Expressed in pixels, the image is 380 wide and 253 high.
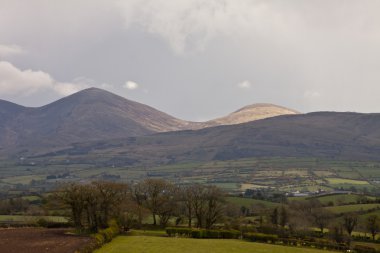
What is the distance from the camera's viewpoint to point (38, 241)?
89.6 meters

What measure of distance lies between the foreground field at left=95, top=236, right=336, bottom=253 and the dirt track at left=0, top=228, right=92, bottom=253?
19.9 feet

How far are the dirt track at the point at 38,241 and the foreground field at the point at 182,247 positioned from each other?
6.08 m

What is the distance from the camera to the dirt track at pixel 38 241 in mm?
79062

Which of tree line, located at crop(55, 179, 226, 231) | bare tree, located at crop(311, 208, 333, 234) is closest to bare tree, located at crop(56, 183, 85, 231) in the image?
tree line, located at crop(55, 179, 226, 231)

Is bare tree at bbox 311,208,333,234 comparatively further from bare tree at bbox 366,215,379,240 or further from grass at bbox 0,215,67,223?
grass at bbox 0,215,67,223

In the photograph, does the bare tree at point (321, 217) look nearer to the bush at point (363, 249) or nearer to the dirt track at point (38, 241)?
the bush at point (363, 249)

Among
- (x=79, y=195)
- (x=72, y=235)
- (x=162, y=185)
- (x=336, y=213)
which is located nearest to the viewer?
(x=72, y=235)

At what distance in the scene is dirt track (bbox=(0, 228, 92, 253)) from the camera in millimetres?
79062

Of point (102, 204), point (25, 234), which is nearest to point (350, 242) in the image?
point (102, 204)

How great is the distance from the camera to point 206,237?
98.1 meters

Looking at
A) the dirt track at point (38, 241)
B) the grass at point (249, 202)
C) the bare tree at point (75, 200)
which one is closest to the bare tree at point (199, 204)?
the bare tree at point (75, 200)

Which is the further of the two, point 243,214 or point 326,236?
point 243,214

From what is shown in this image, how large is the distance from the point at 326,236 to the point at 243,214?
3871 cm

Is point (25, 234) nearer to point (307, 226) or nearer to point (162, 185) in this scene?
point (162, 185)
